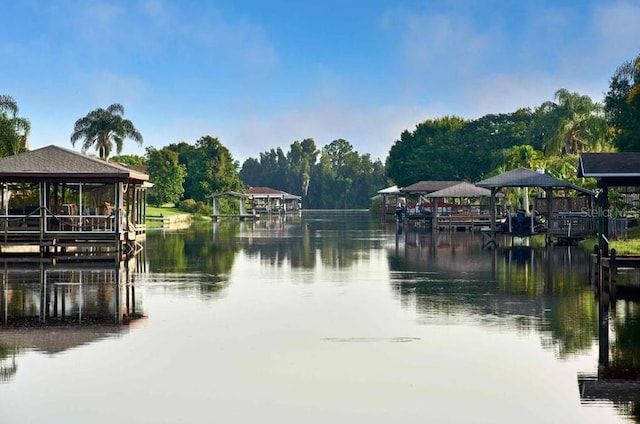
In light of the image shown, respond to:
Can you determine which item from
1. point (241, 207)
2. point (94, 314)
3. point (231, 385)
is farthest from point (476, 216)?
point (231, 385)

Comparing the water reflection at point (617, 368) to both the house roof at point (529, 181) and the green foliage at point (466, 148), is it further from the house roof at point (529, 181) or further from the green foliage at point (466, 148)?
the green foliage at point (466, 148)

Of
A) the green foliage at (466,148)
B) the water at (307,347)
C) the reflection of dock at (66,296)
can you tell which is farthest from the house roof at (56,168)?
the green foliage at (466,148)

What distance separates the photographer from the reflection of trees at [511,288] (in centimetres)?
1683

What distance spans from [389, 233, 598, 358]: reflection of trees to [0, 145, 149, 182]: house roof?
427 inches

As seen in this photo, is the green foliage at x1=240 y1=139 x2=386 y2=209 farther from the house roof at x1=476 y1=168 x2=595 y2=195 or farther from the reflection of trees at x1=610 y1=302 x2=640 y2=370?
the reflection of trees at x1=610 y1=302 x2=640 y2=370

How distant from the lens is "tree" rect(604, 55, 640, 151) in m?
45.5

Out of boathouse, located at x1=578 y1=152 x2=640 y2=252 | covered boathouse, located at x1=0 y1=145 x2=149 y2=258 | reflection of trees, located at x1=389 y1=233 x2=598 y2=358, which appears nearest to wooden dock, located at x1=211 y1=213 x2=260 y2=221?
covered boathouse, located at x1=0 y1=145 x2=149 y2=258

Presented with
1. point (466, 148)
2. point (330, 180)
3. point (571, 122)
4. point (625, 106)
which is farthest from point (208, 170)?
point (330, 180)

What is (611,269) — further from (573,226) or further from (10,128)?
(10,128)

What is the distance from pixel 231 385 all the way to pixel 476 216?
1926 inches

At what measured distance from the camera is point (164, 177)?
95375mm

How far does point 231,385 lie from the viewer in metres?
11.9

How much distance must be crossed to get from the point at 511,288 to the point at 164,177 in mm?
75646

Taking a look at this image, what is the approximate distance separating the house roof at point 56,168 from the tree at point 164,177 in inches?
2354
